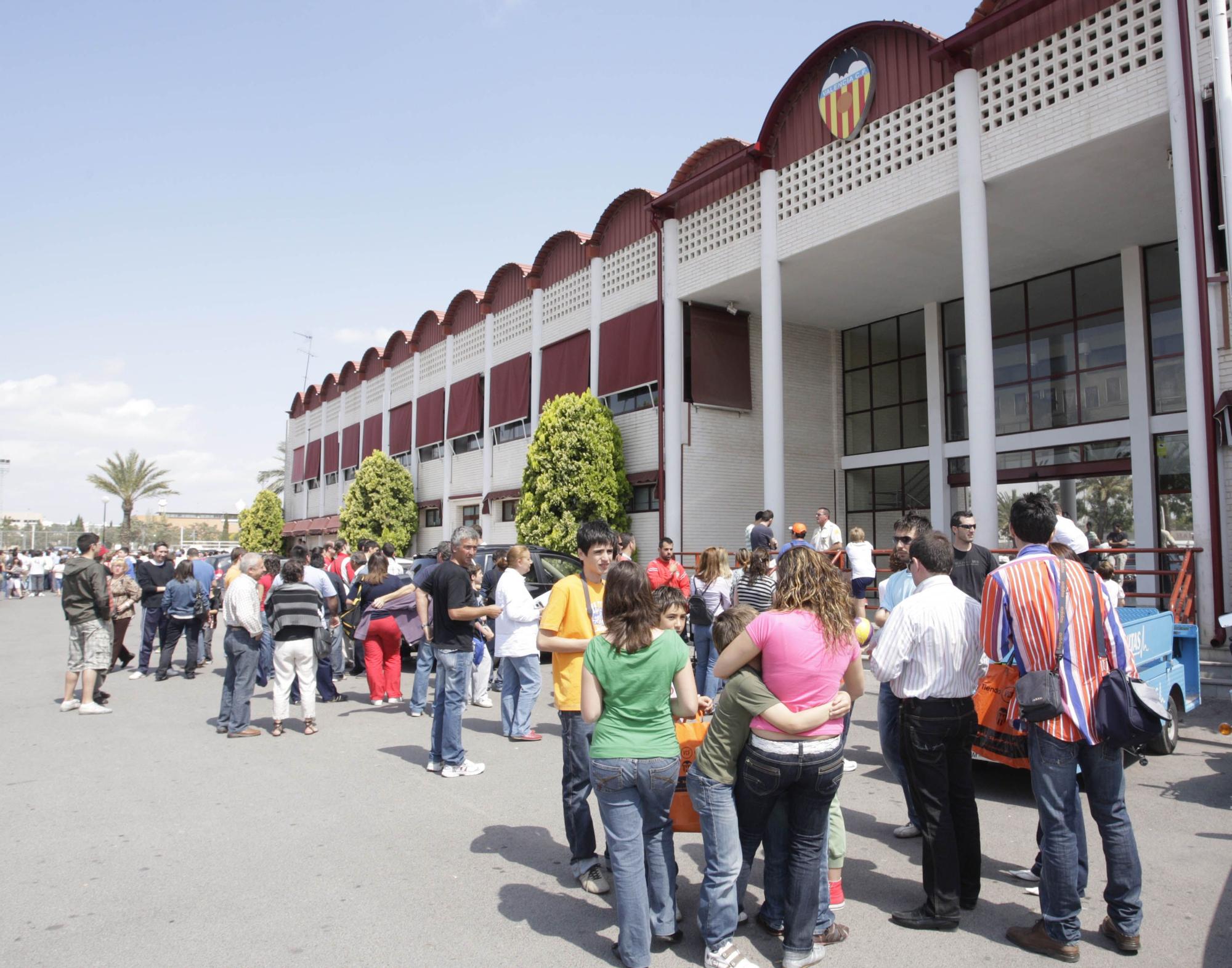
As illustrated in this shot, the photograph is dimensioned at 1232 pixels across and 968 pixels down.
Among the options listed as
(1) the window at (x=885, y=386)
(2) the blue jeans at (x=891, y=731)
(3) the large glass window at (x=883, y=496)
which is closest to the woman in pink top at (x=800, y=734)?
(2) the blue jeans at (x=891, y=731)

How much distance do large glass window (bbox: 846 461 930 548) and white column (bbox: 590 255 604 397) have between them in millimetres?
6602

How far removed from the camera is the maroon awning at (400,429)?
1222 inches

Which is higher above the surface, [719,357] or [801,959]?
[719,357]

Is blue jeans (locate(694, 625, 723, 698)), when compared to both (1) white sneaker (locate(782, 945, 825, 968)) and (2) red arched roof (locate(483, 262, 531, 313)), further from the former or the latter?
(2) red arched roof (locate(483, 262, 531, 313))

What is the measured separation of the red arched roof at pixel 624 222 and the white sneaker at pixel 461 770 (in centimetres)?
1472

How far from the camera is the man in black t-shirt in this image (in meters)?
6.75

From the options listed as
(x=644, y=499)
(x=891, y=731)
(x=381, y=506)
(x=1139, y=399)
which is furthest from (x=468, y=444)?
(x=891, y=731)

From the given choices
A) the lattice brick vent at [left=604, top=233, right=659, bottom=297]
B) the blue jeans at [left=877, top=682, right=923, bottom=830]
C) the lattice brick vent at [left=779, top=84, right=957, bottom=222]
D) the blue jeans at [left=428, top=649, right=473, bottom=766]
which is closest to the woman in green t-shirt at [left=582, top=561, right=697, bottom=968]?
the blue jeans at [left=877, top=682, right=923, bottom=830]

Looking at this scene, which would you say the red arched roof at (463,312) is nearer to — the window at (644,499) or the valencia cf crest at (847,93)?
the window at (644,499)

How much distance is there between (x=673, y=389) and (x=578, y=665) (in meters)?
13.8

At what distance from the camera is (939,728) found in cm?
396

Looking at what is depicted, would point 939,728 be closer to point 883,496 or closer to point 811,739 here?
point 811,739

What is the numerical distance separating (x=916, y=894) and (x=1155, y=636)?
3606 mm

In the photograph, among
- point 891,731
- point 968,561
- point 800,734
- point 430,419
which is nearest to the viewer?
point 800,734
